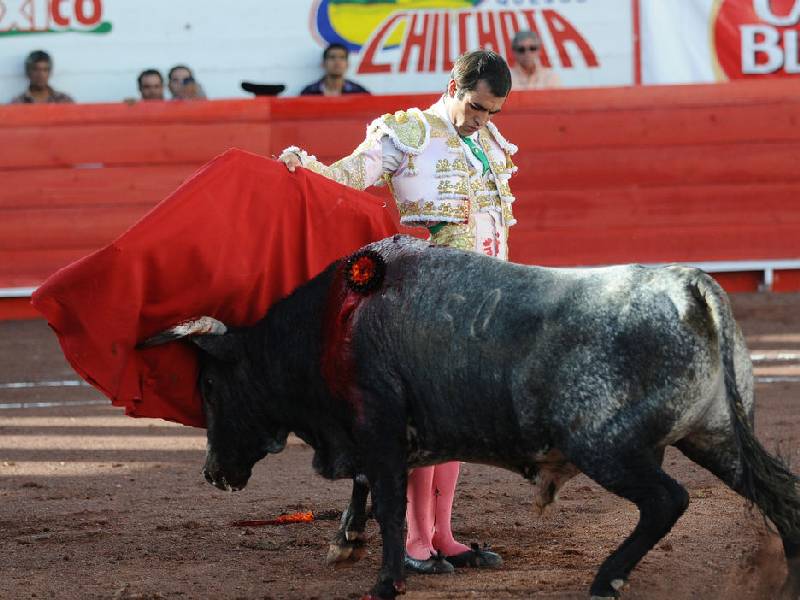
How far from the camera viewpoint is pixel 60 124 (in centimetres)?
852

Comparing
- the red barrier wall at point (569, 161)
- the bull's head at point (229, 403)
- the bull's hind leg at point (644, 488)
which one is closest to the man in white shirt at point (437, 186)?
the bull's head at point (229, 403)

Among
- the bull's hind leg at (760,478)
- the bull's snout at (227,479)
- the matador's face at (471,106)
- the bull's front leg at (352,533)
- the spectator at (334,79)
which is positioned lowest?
the bull's front leg at (352,533)

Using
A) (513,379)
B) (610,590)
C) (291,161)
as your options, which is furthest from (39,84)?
(610,590)

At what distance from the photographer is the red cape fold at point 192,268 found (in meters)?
3.62

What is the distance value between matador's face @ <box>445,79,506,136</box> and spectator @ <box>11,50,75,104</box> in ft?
18.0

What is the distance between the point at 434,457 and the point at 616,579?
52cm

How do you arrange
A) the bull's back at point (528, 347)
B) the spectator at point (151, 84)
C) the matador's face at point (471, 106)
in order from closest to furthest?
1. the bull's back at point (528, 347)
2. the matador's face at point (471, 106)
3. the spectator at point (151, 84)

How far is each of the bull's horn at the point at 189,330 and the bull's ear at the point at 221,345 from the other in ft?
0.04

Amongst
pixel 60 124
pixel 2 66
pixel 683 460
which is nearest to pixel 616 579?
pixel 683 460

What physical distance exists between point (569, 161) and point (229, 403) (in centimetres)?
525

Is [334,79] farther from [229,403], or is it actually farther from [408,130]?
[229,403]

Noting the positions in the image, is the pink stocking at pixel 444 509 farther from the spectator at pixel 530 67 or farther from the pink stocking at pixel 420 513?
the spectator at pixel 530 67

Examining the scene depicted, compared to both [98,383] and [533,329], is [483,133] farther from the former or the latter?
[98,383]

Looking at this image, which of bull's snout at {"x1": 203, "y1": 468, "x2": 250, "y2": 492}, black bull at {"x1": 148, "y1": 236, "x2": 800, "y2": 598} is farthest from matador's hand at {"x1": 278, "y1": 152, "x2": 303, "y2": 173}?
bull's snout at {"x1": 203, "y1": 468, "x2": 250, "y2": 492}
